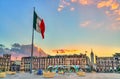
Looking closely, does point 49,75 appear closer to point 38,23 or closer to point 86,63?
point 38,23

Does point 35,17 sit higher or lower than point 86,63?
higher

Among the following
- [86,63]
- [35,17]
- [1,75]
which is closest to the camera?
[1,75]

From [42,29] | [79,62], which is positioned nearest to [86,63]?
[79,62]

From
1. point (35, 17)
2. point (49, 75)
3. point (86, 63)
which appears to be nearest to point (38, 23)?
point (35, 17)

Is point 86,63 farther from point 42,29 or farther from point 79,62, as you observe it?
point 42,29

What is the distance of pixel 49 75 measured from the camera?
3478cm

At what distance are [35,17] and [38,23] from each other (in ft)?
4.34

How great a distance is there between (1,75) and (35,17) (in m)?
10.9

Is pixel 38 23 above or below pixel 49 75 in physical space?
above

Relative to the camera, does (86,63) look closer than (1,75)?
No

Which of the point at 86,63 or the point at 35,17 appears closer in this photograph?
the point at 35,17

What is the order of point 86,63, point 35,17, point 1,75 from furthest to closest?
point 86,63, point 35,17, point 1,75

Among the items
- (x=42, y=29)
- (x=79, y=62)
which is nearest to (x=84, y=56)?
(x=79, y=62)

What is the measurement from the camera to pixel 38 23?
A: 37062mm
